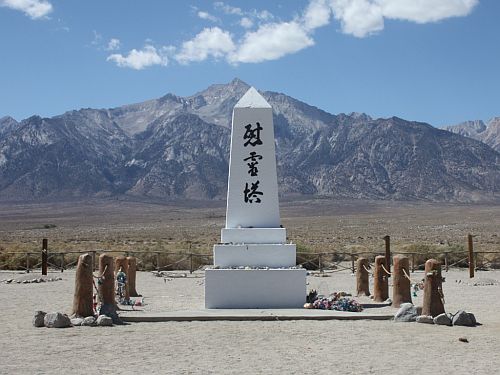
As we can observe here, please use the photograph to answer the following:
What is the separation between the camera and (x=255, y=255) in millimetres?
14508

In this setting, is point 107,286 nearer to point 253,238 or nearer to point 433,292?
point 253,238

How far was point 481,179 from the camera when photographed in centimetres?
16925

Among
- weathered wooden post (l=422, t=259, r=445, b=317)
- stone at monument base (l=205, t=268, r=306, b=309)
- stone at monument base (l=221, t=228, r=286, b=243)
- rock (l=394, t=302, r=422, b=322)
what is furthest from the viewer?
stone at monument base (l=221, t=228, r=286, b=243)

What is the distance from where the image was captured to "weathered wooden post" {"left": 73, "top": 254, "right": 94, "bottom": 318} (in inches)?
500

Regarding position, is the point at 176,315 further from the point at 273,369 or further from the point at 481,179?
the point at 481,179

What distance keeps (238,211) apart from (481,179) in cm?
16360

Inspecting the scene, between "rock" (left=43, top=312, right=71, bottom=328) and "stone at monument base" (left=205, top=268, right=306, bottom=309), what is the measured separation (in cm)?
300

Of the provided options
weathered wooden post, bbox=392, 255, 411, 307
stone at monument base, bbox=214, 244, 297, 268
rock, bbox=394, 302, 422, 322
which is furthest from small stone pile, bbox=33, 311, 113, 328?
weathered wooden post, bbox=392, 255, 411, 307

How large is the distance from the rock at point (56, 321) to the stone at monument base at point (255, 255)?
3365 millimetres

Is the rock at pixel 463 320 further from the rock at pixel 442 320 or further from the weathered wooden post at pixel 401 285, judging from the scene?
the weathered wooden post at pixel 401 285

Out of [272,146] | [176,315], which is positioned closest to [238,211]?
[272,146]

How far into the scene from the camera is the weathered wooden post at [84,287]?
500 inches

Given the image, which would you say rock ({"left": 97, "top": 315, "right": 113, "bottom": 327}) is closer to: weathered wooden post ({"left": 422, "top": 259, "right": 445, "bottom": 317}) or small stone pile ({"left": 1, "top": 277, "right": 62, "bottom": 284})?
weathered wooden post ({"left": 422, "top": 259, "right": 445, "bottom": 317})

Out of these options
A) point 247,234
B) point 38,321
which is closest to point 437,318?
point 247,234
